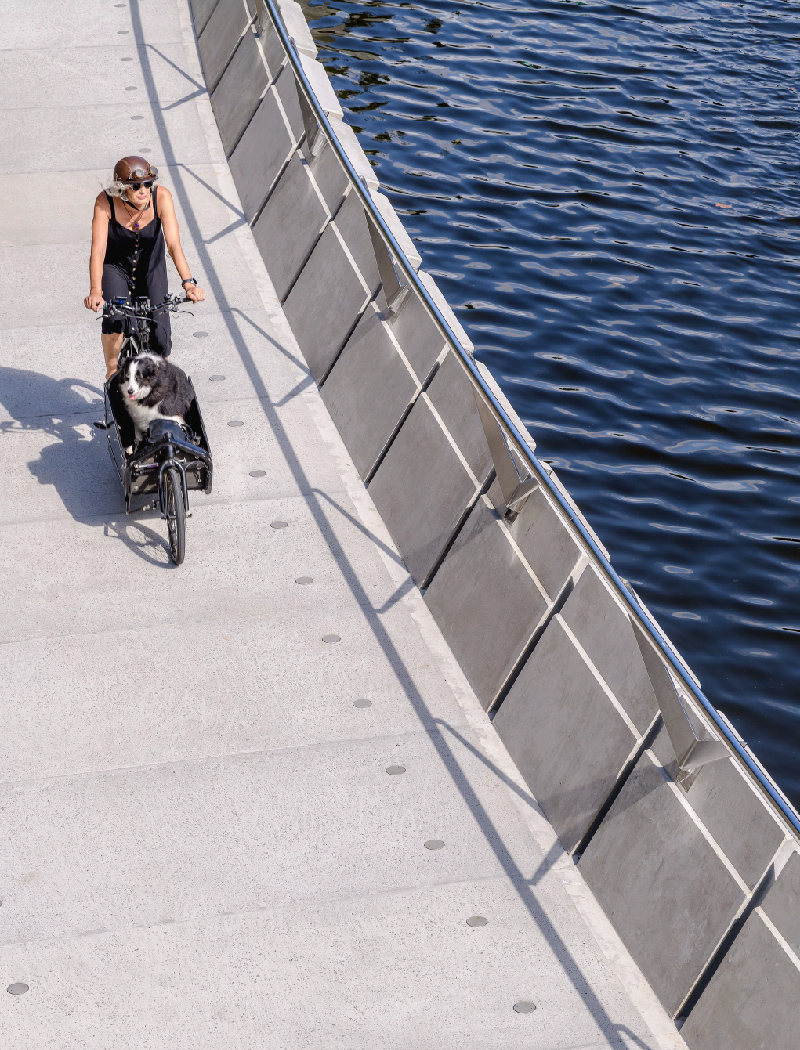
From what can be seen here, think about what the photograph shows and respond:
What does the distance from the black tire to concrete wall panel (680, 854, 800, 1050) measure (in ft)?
13.6

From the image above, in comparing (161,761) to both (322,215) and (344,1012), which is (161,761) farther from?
(322,215)

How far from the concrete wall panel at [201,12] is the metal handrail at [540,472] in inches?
152

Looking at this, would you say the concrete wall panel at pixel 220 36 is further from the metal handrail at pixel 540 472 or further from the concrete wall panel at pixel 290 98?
the metal handrail at pixel 540 472

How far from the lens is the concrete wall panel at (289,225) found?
1157cm

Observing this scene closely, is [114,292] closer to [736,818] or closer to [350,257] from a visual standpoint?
[350,257]

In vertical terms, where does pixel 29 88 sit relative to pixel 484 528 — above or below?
below

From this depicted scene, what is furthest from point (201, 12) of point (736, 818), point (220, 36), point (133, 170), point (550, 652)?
point (736, 818)

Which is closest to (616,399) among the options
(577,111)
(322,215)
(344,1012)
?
(322,215)

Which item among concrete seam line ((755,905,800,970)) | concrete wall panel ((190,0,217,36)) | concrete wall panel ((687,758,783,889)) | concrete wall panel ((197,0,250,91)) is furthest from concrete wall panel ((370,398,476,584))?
concrete wall panel ((190,0,217,36))

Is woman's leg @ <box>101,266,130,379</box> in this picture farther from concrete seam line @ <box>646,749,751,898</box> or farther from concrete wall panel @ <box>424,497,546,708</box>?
concrete seam line @ <box>646,749,751,898</box>

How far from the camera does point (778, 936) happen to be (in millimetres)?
5621

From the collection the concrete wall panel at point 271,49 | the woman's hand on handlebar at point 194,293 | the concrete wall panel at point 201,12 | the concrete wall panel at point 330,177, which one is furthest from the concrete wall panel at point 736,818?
the concrete wall panel at point 201,12

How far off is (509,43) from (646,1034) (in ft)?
69.2

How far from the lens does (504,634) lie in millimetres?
7750
